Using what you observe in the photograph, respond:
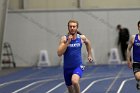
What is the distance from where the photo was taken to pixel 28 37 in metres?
23.9

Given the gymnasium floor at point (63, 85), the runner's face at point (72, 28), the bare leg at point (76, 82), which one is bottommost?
the gymnasium floor at point (63, 85)

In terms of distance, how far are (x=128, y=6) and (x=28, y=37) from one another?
6.38 metres

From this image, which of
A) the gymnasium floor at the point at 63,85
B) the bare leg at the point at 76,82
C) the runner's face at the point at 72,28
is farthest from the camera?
the gymnasium floor at the point at 63,85

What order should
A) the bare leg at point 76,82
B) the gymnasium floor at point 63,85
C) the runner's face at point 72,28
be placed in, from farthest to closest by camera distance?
the gymnasium floor at point 63,85 → the runner's face at point 72,28 → the bare leg at point 76,82

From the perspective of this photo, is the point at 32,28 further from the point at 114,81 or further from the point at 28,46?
the point at 114,81

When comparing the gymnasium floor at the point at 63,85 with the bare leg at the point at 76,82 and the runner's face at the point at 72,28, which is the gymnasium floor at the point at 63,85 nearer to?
the bare leg at the point at 76,82

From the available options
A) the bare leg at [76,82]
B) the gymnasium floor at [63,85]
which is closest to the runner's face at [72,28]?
the bare leg at [76,82]

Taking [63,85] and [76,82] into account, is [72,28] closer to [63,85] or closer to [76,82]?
[76,82]

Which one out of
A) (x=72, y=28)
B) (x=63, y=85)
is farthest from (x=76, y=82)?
(x=63, y=85)

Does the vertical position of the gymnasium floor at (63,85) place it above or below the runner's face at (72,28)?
below

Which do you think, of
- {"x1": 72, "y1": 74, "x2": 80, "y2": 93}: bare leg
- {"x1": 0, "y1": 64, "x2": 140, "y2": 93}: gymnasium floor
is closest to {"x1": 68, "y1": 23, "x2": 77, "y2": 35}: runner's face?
{"x1": 72, "y1": 74, "x2": 80, "y2": 93}: bare leg

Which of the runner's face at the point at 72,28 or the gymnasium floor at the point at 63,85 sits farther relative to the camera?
the gymnasium floor at the point at 63,85

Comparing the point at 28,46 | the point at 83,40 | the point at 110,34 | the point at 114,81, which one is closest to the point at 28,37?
the point at 28,46

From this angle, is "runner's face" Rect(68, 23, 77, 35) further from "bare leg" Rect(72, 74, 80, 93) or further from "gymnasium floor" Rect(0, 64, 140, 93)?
"gymnasium floor" Rect(0, 64, 140, 93)
